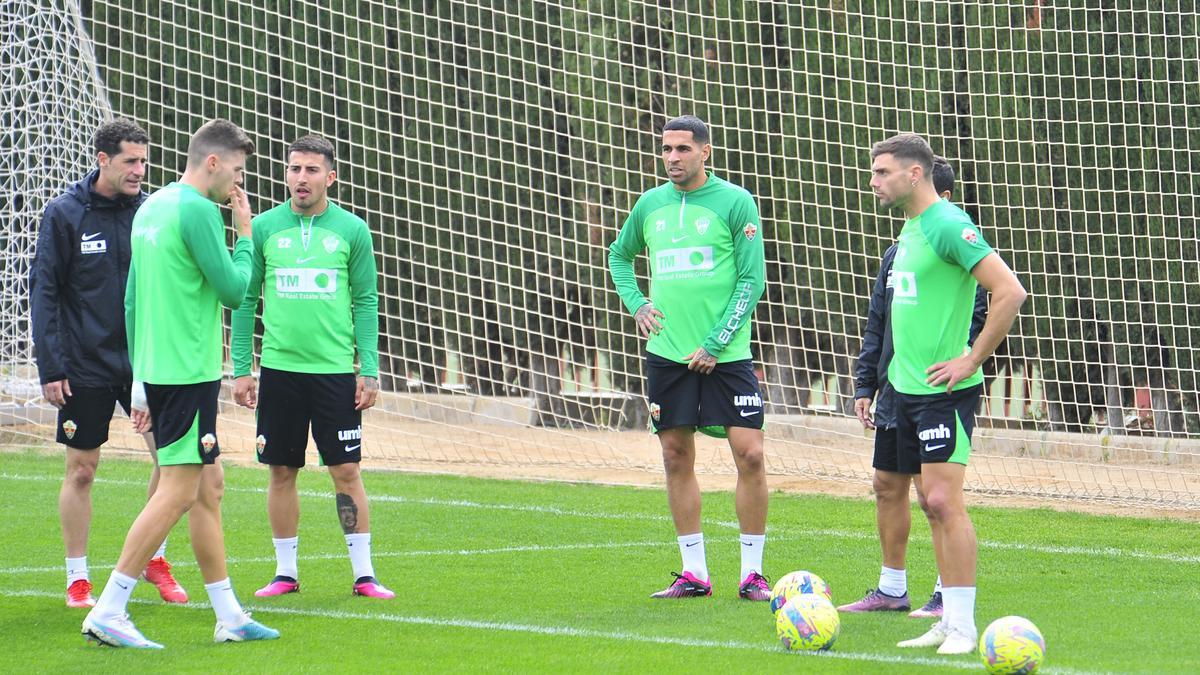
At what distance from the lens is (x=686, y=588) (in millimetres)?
8555

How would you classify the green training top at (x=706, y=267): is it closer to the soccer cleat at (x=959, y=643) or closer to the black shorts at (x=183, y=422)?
the soccer cleat at (x=959, y=643)

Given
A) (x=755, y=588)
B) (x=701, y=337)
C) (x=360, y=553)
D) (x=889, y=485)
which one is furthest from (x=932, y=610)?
(x=360, y=553)

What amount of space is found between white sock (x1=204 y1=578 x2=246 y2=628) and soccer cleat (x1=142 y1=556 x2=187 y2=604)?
4.14 feet

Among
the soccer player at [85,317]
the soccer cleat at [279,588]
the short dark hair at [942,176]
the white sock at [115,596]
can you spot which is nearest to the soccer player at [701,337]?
the short dark hair at [942,176]

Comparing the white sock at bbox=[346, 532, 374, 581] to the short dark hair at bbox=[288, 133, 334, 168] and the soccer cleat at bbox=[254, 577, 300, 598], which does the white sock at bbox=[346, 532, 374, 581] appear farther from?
the short dark hair at bbox=[288, 133, 334, 168]

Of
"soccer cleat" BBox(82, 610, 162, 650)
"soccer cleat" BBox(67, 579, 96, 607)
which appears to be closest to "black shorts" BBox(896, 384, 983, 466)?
"soccer cleat" BBox(82, 610, 162, 650)

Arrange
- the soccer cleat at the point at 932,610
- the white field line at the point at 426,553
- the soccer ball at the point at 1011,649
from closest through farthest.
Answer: the soccer ball at the point at 1011,649
the soccer cleat at the point at 932,610
the white field line at the point at 426,553

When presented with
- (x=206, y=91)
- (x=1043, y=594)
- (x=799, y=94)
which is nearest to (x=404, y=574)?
(x=1043, y=594)

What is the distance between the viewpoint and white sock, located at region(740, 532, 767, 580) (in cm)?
853

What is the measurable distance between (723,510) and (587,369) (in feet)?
27.5

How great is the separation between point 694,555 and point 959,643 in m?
2.14

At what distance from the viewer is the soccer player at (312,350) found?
8.51 m

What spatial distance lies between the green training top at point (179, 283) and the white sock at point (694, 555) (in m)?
2.76

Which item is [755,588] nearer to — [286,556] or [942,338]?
[942,338]
